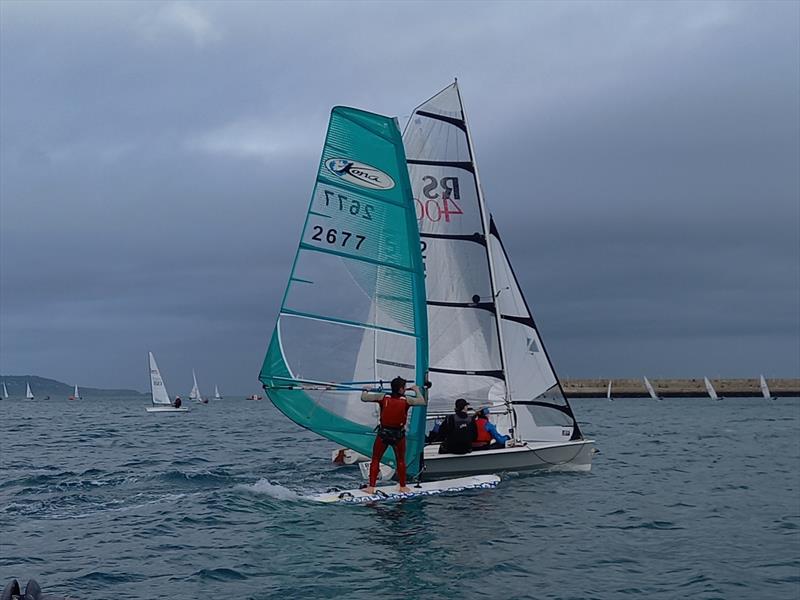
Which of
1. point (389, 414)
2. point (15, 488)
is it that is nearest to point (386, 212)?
point (389, 414)

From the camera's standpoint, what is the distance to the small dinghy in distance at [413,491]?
1401 centimetres

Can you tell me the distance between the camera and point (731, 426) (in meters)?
43.8

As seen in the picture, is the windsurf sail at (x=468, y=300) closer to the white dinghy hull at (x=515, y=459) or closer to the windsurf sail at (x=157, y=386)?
the white dinghy hull at (x=515, y=459)

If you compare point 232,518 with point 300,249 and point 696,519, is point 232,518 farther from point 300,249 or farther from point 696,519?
point 696,519

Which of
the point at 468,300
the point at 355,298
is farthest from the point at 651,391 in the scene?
the point at 355,298

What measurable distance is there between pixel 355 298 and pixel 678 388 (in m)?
104

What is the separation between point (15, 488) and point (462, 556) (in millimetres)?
10144

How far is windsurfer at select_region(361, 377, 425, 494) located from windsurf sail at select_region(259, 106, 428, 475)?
0.89 meters

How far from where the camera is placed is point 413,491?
47.9 feet

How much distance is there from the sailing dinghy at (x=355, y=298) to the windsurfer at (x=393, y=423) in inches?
34.2

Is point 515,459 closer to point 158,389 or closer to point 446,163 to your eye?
point 446,163

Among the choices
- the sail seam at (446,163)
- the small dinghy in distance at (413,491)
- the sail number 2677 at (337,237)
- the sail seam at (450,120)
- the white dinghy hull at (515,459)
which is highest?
the sail seam at (450,120)

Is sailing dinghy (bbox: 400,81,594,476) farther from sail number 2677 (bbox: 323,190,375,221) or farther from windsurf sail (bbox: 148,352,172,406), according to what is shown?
windsurf sail (bbox: 148,352,172,406)

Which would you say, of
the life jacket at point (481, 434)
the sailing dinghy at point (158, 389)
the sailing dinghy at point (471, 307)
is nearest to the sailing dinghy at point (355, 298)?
A: the life jacket at point (481, 434)
